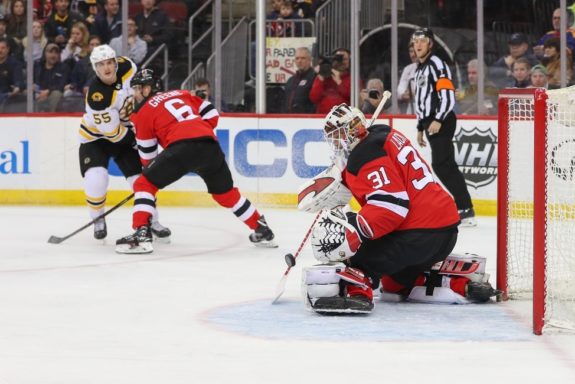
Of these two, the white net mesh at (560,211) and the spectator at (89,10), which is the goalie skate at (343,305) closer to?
the white net mesh at (560,211)

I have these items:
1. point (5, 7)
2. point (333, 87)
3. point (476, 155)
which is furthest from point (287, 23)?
point (5, 7)

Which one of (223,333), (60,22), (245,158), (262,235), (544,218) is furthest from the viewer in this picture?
(60,22)

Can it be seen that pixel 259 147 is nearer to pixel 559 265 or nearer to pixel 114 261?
pixel 114 261

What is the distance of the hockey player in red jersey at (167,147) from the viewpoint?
6008 mm

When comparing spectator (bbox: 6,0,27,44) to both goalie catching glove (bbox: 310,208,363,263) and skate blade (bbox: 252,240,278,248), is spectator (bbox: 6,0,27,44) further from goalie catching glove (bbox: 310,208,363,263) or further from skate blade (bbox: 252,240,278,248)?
goalie catching glove (bbox: 310,208,363,263)

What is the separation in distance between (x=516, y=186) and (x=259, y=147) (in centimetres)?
390

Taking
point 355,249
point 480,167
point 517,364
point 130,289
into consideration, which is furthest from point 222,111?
point 517,364

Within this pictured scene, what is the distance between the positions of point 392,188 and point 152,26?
5472mm

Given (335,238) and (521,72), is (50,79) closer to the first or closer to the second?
(521,72)

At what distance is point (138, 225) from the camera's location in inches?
237

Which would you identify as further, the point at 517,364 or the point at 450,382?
the point at 517,364

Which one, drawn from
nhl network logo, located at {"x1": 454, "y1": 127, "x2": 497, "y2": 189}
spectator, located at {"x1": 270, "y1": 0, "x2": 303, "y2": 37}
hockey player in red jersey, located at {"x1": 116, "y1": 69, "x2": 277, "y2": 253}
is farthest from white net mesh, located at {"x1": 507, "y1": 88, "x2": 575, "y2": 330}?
spectator, located at {"x1": 270, "y1": 0, "x2": 303, "y2": 37}

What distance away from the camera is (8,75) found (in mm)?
9305

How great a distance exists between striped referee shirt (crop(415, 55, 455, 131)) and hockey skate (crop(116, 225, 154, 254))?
2247 mm
